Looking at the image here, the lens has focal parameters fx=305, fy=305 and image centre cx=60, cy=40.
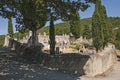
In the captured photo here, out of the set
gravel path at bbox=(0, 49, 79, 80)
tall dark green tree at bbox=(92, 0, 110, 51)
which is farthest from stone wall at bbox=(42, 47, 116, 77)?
tall dark green tree at bbox=(92, 0, 110, 51)

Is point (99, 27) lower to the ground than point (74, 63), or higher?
higher

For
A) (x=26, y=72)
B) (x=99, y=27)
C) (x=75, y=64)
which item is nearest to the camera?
(x=26, y=72)

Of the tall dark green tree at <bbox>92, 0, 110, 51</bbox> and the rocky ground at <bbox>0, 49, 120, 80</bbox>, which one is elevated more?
the tall dark green tree at <bbox>92, 0, 110, 51</bbox>

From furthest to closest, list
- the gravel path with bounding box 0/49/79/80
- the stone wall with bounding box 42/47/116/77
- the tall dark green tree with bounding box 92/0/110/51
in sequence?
the tall dark green tree with bounding box 92/0/110/51 < the stone wall with bounding box 42/47/116/77 < the gravel path with bounding box 0/49/79/80

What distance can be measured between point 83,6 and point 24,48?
46.7 feet

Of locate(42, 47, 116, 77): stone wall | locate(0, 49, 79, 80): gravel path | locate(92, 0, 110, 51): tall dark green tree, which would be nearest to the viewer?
locate(0, 49, 79, 80): gravel path

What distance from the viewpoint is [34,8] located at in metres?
17.3

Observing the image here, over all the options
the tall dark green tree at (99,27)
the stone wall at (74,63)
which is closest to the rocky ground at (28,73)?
the stone wall at (74,63)

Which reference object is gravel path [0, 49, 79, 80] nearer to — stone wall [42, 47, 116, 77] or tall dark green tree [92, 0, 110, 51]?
stone wall [42, 47, 116, 77]

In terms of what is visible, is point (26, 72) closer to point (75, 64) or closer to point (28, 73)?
point (28, 73)

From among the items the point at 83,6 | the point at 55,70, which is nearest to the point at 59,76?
the point at 55,70

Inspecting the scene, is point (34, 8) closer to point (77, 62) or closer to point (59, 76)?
point (59, 76)

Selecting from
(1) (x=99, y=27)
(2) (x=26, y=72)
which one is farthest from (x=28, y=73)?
(1) (x=99, y=27)

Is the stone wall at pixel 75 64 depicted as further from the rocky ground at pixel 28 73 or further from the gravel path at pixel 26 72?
the gravel path at pixel 26 72
